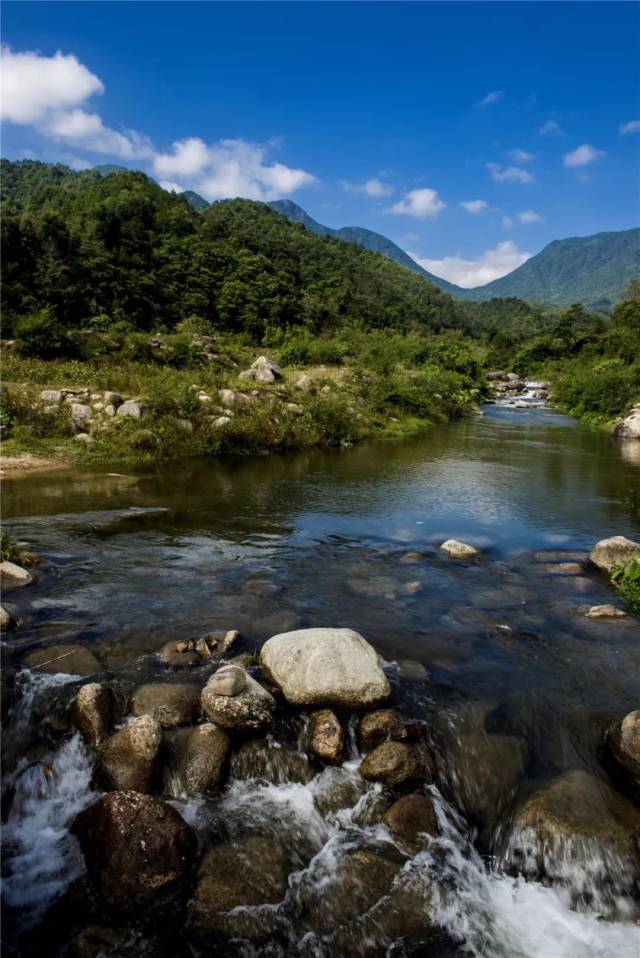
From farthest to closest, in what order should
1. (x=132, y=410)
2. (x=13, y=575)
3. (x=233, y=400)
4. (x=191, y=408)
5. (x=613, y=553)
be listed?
(x=233, y=400) < (x=191, y=408) < (x=132, y=410) < (x=613, y=553) < (x=13, y=575)

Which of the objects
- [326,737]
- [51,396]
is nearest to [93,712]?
[326,737]

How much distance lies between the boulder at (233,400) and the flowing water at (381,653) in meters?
5.76

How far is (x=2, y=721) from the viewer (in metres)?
5.58

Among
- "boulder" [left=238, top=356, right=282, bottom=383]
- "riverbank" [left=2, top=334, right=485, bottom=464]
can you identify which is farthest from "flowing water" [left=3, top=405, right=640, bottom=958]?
"boulder" [left=238, top=356, right=282, bottom=383]

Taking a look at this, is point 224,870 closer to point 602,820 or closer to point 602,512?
point 602,820

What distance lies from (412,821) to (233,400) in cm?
1851

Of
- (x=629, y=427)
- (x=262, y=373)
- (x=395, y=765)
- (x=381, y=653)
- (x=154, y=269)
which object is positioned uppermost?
(x=154, y=269)

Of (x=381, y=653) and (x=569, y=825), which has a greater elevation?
(x=381, y=653)

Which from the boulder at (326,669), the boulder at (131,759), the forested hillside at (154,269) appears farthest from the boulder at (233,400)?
the boulder at (131,759)

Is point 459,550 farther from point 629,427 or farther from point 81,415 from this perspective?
point 629,427

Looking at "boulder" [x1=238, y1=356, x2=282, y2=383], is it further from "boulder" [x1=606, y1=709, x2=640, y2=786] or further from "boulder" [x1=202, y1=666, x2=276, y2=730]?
"boulder" [x1=606, y1=709, x2=640, y2=786]

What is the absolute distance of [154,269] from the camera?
48750 mm

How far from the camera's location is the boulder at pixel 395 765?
5.26 metres

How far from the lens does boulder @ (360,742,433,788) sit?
5.26 metres
